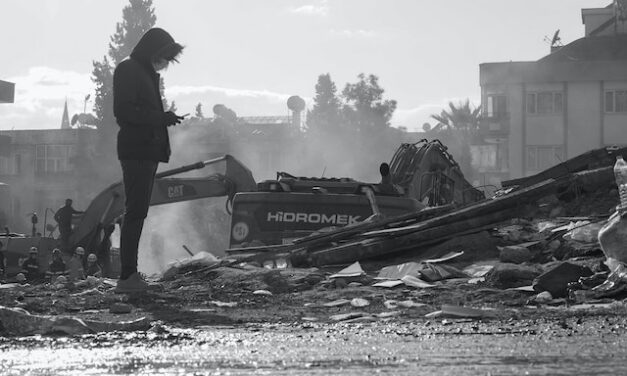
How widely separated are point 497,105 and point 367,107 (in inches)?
629

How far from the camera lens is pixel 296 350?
5.78m

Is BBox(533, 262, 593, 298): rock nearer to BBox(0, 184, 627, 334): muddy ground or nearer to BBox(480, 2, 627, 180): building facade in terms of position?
BBox(0, 184, 627, 334): muddy ground


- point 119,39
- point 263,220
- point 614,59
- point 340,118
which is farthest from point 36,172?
point 263,220

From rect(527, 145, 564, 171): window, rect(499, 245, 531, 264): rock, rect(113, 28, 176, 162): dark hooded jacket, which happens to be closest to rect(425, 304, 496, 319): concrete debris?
rect(113, 28, 176, 162): dark hooded jacket

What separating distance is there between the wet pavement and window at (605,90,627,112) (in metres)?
51.9

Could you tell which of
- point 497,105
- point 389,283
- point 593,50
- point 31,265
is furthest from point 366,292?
point 497,105

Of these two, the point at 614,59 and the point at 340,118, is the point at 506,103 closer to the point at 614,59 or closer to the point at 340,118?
the point at 614,59

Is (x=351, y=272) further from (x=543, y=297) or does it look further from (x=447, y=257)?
(x=543, y=297)

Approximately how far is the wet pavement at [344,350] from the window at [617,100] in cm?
5190

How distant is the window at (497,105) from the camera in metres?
65.8

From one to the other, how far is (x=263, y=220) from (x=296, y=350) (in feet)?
35.3

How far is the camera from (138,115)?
9.62 metres

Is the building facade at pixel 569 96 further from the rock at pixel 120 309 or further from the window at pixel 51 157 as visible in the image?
the rock at pixel 120 309

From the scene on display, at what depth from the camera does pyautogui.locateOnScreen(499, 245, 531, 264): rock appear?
10.9 metres
